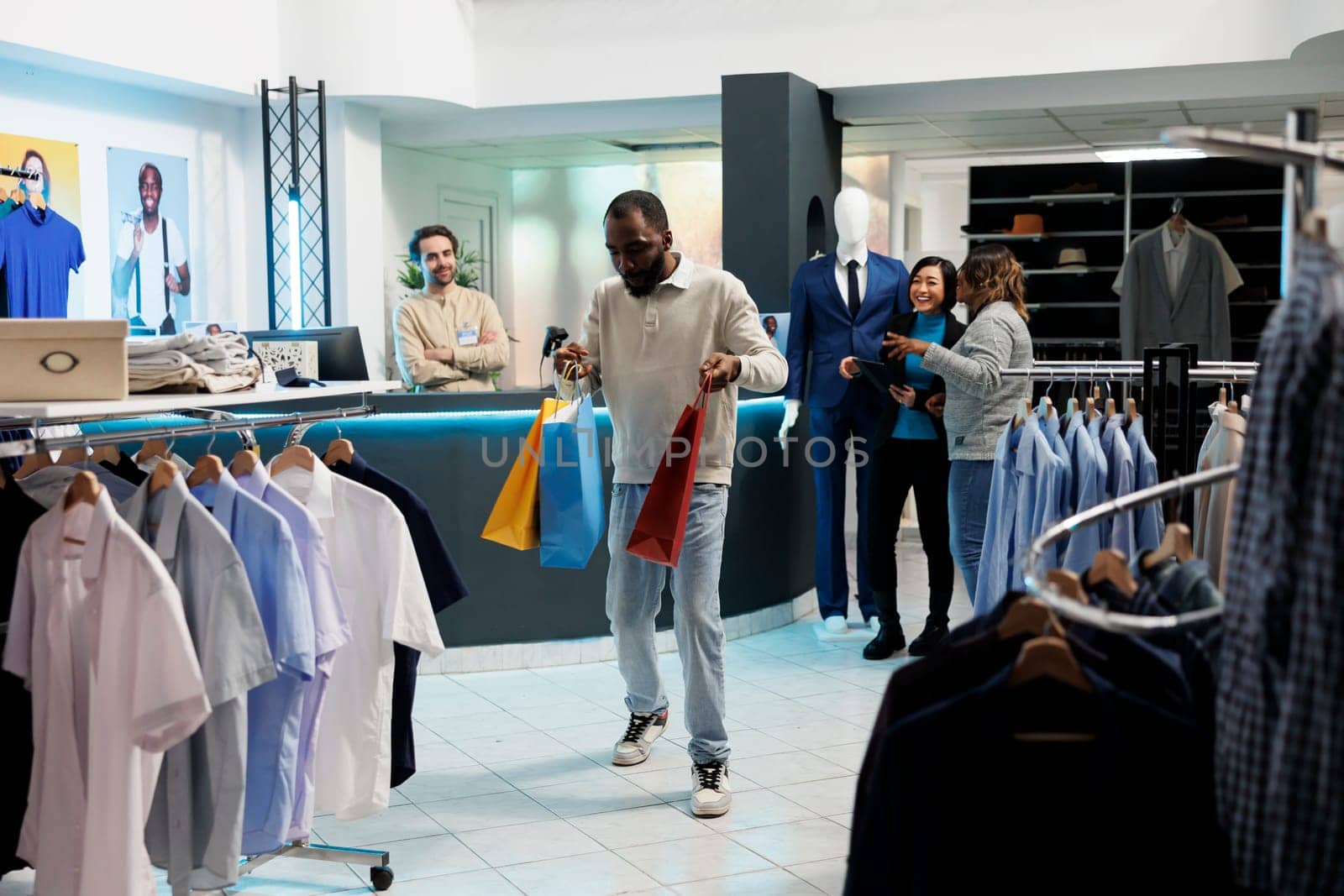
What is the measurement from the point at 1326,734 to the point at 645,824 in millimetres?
2641

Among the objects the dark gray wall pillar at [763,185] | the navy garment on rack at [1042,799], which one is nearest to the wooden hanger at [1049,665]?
the navy garment on rack at [1042,799]

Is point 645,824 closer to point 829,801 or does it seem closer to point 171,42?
point 829,801

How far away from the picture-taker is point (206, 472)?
2.74 m

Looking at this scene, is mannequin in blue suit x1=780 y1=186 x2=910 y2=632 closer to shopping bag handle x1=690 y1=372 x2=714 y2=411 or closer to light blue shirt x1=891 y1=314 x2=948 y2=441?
light blue shirt x1=891 y1=314 x2=948 y2=441

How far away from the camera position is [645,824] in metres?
3.73

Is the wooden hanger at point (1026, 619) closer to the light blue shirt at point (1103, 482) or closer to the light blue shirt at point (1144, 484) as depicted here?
the light blue shirt at point (1144, 484)

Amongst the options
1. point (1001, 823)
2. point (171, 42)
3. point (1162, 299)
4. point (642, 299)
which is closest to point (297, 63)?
point (171, 42)

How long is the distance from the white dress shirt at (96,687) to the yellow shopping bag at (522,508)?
4.78 feet

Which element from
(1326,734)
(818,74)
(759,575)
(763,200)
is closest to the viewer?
(1326,734)

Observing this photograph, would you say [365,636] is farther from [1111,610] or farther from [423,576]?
[1111,610]

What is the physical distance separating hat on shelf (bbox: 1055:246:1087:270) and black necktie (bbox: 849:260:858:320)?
4.80 metres

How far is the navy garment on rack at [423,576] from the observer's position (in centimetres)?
318

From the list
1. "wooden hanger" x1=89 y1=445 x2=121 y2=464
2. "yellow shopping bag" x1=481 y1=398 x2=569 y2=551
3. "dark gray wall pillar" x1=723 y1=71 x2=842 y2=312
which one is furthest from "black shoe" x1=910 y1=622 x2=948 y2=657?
"wooden hanger" x1=89 y1=445 x2=121 y2=464

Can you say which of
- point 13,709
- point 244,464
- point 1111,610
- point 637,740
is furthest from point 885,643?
point 1111,610
